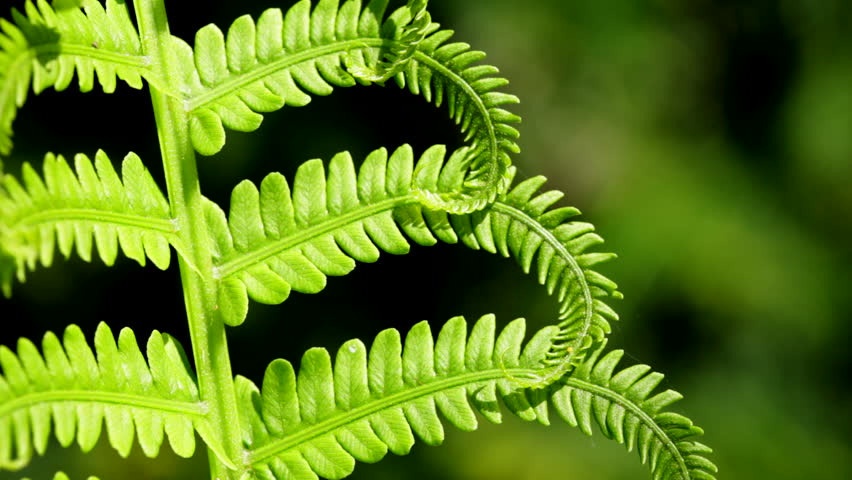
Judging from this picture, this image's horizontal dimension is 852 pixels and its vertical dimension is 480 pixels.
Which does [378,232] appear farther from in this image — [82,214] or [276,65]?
[82,214]

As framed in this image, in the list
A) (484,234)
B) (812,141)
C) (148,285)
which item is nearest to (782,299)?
(812,141)

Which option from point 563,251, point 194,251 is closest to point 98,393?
point 194,251

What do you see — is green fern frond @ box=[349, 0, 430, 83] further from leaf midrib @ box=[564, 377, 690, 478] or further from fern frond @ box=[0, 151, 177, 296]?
leaf midrib @ box=[564, 377, 690, 478]

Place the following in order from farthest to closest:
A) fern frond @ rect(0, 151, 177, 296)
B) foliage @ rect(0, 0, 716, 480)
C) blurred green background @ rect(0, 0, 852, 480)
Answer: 1. blurred green background @ rect(0, 0, 852, 480)
2. foliage @ rect(0, 0, 716, 480)
3. fern frond @ rect(0, 151, 177, 296)

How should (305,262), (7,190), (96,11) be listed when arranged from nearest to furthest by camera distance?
(7,190), (96,11), (305,262)

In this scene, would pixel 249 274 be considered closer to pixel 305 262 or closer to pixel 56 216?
pixel 305 262

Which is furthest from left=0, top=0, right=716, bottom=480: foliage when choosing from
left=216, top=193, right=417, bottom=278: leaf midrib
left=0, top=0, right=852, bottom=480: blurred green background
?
left=0, top=0, right=852, bottom=480: blurred green background

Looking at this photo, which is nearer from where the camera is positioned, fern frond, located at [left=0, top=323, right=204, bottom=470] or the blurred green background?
fern frond, located at [left=0, top=323, right=204, bottom=470]
